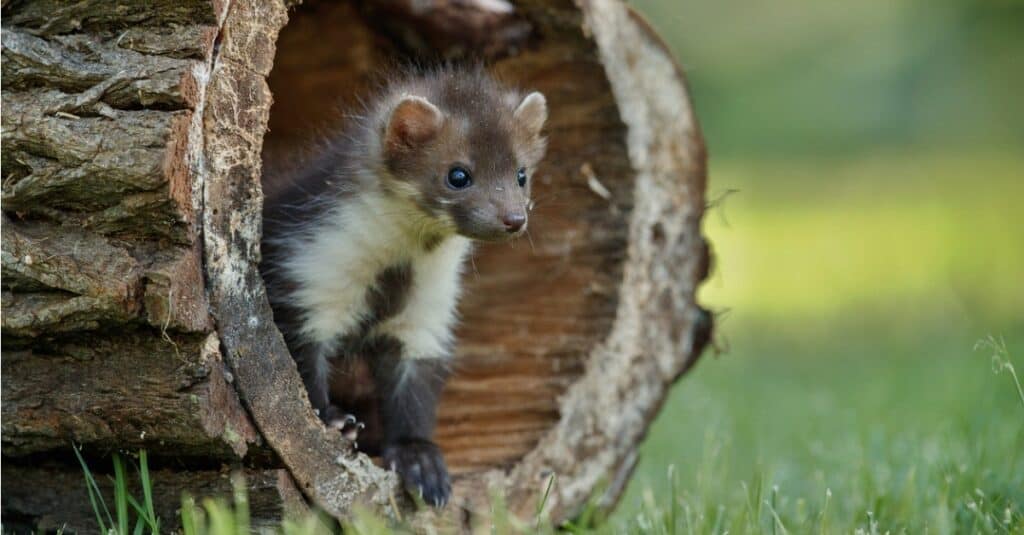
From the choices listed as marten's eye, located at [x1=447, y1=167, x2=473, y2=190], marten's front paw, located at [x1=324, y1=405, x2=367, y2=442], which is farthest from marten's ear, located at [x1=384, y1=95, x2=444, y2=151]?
marten's front paw, located at [x1=324, y1=405, x2=367, y2=442]

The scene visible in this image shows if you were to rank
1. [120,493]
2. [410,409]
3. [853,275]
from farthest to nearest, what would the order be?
[853,275]
[410,409]
[120,493]

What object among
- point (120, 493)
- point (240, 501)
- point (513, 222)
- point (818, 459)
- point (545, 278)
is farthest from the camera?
point (818, 459)

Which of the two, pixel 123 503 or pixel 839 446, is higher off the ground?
pixel 123 503

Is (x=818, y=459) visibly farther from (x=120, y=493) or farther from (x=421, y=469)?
(x=120, y=493)

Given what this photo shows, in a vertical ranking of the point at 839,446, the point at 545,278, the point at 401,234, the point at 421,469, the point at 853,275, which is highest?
the point at 401,234

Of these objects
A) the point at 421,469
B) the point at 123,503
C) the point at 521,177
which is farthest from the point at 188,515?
the point at 521,177

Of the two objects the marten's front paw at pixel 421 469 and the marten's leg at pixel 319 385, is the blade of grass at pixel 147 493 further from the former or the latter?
the marten's front paw at pixel 421 469

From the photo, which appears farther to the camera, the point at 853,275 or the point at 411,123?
the point at 853,275
